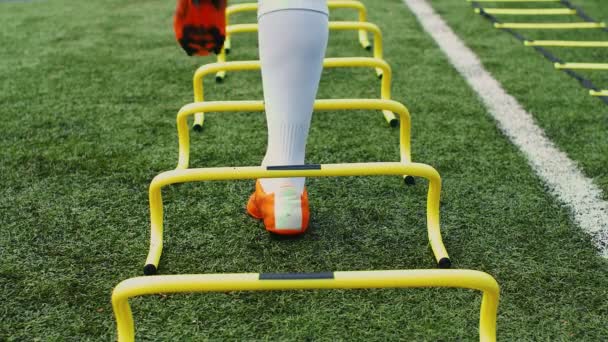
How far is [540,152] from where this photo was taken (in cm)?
222

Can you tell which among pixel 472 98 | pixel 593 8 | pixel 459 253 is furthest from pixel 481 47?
pixel 459 253

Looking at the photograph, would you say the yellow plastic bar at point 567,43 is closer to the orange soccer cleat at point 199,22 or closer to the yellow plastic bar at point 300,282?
the orange soccer cleat at point 199,22

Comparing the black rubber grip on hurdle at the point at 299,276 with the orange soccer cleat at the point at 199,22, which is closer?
the black rubber grip on hurdle at the point at 299,276

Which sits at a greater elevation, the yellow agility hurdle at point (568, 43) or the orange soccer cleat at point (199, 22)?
the orange soccer cleat at point (199, 22)

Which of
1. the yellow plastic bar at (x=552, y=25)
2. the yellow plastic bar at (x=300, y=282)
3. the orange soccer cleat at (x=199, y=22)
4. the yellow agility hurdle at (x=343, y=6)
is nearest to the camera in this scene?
the yellow plastic bar at (x=300, y=282)

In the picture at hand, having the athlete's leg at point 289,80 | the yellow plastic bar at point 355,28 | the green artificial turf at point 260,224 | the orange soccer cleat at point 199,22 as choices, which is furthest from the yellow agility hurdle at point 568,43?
the orange soccer cleat at point 199,22

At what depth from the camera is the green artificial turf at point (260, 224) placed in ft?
4.56

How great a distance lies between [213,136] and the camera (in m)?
2.37

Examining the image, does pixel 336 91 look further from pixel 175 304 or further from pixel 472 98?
pixel 175 304

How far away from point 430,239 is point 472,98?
A: 1285mm

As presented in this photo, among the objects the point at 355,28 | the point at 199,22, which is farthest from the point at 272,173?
the point at 355,28

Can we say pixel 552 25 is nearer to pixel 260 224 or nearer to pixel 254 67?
pixel 254 67

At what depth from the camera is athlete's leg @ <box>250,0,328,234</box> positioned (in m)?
1.55

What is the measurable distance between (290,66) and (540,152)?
3.61ft
